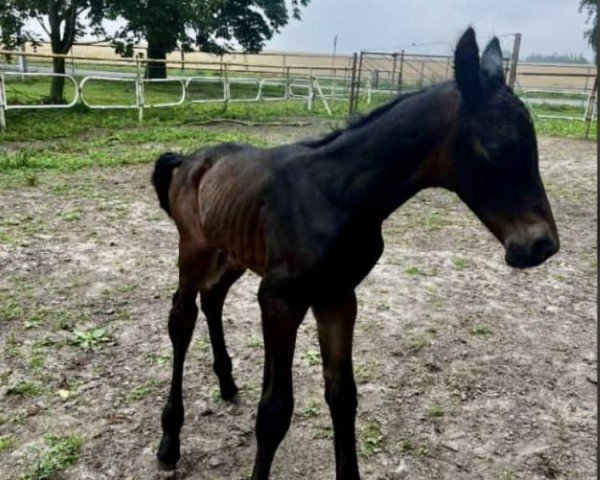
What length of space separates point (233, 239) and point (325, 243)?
49 centimetres

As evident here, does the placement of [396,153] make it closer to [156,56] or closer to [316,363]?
[316,363]

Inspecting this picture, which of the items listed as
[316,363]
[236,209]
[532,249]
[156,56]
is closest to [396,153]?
[532,249]

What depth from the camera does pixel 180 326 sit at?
7.78 feet

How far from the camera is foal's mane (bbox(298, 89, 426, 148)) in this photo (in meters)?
1.66

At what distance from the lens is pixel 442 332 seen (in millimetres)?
3398

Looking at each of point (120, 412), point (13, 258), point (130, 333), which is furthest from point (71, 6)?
point (120, 412)

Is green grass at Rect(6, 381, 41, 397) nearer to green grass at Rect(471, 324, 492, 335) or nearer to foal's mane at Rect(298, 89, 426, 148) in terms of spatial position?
foal's mane at Rect(298, 89, 426, 148)

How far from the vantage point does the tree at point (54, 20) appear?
11.7 metres

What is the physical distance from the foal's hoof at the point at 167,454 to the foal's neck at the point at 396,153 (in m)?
1.30

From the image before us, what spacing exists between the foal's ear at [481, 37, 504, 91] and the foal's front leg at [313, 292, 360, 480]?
2.67 ft

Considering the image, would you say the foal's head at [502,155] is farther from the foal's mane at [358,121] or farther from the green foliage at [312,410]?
the green foliage at [312,410]

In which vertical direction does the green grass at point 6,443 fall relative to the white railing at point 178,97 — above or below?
below

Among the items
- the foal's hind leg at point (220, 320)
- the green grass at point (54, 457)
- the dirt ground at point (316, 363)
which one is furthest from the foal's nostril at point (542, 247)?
the green grass at point (54, 457)

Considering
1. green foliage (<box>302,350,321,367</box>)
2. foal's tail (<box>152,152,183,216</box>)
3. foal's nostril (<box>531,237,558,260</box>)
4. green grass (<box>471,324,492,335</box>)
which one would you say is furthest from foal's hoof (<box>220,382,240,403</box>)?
foal's nostril (<box>531,237,558,260</box>)
